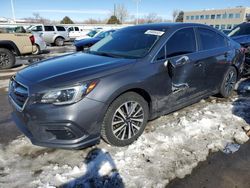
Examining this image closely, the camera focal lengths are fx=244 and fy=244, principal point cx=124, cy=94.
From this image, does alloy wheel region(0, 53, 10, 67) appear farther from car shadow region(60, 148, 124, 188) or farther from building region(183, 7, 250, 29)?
building region(183, 7, 250, 29)

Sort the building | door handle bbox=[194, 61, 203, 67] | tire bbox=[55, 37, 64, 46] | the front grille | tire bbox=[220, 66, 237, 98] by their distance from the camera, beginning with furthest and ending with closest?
1. the building
2. tire bbox=[55, 37, 64, 46]
3. tire bbox=[220, 66, 237, 98]
4. door handle bbox=[194, 61, 203, 67]
5. the front grille

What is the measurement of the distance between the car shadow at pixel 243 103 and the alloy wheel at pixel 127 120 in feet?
6.73

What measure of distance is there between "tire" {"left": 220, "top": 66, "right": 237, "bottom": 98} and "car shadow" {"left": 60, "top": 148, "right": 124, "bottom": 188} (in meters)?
3.08

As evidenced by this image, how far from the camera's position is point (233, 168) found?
9.77 feet

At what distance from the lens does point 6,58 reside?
9102 mm

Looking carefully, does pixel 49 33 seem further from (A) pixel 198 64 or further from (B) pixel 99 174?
(B) pixel 99 174

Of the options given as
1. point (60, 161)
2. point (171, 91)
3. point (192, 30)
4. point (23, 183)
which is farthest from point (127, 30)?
point (23, 183)

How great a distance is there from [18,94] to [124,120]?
139 cm

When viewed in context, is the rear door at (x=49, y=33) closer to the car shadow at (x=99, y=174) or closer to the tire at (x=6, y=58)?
the tire at (x=6, y=58)

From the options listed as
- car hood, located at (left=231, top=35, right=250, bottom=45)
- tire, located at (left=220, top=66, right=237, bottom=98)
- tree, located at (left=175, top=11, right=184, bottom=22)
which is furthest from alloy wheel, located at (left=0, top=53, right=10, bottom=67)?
tree, located at (left=175, top=11, right=184, bottom=22)

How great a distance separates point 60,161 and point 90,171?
0.47 meters

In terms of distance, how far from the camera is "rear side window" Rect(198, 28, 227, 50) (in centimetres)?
438

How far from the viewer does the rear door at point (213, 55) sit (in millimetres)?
4343

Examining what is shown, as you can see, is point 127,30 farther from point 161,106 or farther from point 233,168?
point 233,168
